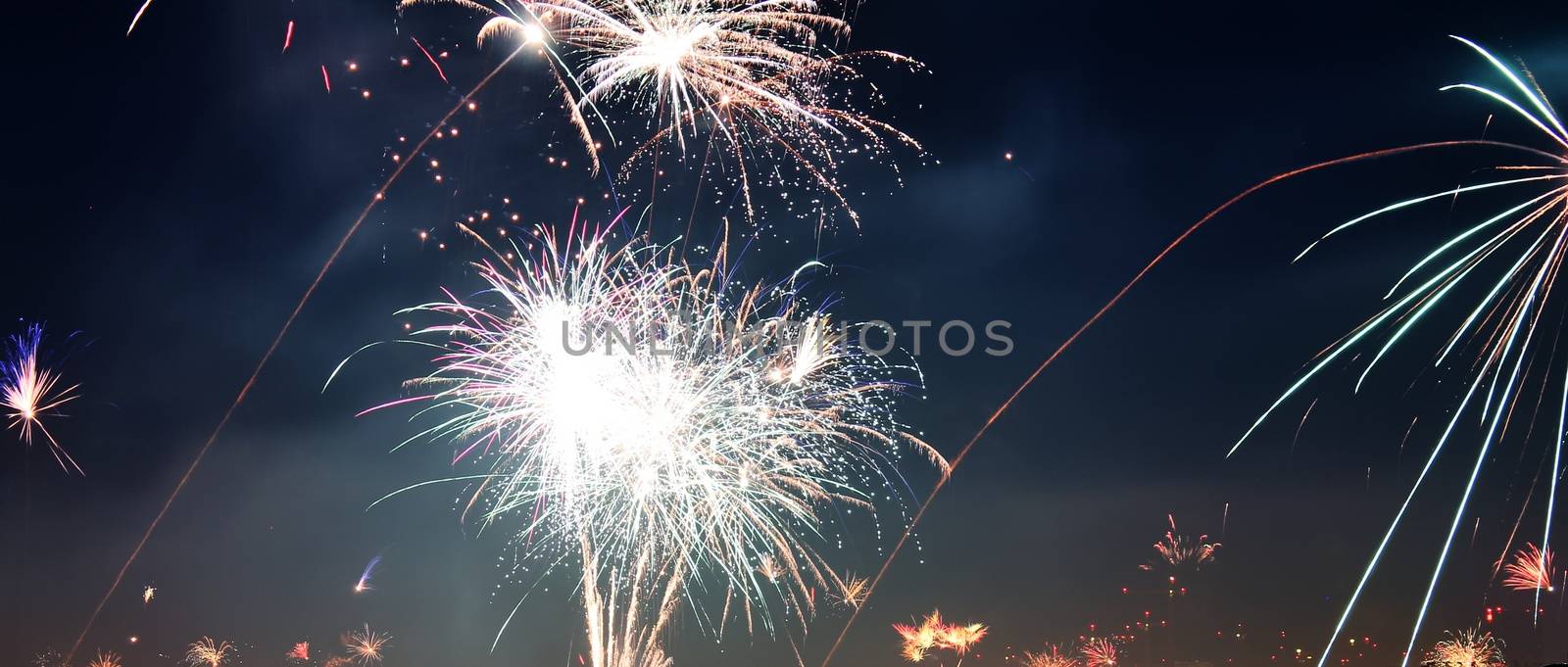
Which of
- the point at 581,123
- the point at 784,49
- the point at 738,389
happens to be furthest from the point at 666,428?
the point at 784,49

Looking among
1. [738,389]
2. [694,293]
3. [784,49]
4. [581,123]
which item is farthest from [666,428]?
[784,49]

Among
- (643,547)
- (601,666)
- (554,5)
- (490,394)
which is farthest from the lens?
(601,666)

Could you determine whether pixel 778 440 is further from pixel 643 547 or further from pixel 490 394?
pixel 490 394

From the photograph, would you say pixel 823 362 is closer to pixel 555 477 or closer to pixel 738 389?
pixel 738 389

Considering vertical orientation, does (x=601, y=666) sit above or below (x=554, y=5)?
below

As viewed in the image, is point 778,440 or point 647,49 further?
point 778,440

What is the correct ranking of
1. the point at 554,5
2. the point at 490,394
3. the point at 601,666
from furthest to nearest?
the point at 601,666 < the point at 490,394 < the point at 554,5

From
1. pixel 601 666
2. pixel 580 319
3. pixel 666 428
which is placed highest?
→ pixel 580 319

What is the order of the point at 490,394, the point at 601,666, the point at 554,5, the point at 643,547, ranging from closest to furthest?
the point at 554,5, the point at 490,394, the point at 643,547, the point at 601,666

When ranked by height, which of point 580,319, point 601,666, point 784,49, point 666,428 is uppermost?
point 784,49
